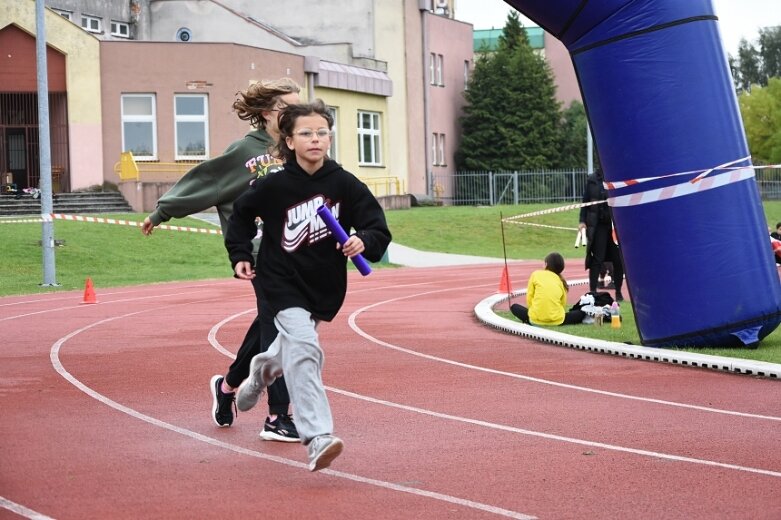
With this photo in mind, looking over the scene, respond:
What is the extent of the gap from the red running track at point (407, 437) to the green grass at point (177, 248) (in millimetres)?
2773

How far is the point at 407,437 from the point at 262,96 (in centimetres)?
218

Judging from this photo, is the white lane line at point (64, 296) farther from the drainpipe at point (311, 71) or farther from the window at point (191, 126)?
the drainpipe at point (311, 71)

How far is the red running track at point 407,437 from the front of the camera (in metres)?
6.29

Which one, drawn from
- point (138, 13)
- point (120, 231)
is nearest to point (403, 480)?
point (120, 231)

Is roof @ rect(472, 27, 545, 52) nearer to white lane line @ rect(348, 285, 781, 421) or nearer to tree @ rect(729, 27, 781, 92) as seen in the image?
tree @ rect(729, 27, 781, 92)

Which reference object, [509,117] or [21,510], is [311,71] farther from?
[21,510]

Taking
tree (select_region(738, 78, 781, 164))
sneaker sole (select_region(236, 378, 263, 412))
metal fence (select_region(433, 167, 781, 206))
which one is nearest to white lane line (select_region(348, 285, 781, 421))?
sneaker sole (select_region(236, 378, 263, 412))

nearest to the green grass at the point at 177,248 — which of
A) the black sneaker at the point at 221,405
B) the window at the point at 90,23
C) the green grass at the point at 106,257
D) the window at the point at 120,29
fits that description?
the green grass at the point at 106,257

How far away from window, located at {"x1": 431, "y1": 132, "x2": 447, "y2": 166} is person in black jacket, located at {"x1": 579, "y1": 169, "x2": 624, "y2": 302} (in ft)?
138

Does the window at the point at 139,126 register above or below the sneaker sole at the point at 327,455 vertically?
above

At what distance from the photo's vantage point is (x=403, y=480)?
6.81 meters

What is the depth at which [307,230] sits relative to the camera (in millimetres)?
7047

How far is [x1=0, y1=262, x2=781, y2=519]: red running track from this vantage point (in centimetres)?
629

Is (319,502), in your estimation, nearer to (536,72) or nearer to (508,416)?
(508,416)
